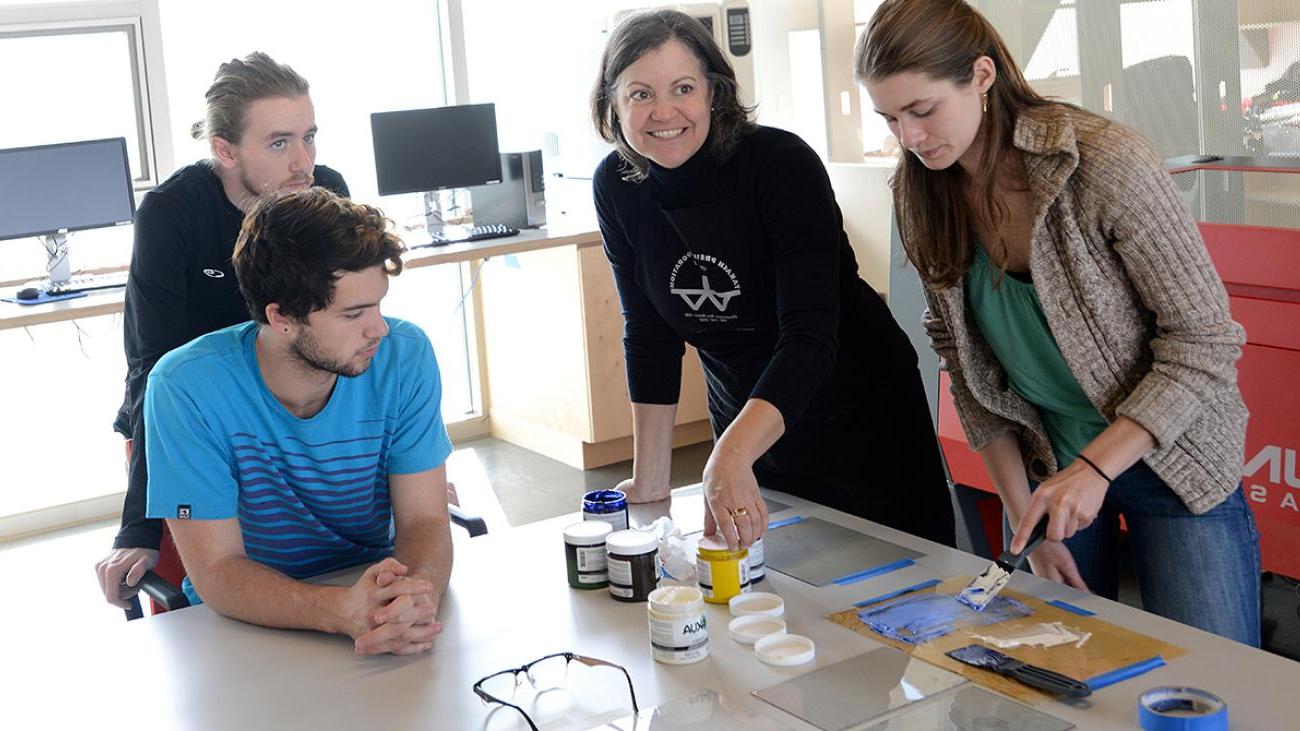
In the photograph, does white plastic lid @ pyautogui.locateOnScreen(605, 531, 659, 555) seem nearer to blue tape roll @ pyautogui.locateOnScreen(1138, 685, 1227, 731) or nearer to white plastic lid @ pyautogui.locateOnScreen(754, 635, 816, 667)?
white plastic lid @ pyautogui.locateOnScreen(754, 635, 816, 667)

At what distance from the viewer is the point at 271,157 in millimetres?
2436

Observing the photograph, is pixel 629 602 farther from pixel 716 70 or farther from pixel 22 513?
pixel 22 513

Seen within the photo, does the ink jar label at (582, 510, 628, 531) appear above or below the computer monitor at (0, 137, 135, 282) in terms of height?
below

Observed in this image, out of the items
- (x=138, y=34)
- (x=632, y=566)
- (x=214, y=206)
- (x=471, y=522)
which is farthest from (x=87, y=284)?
(x=632, y=566)

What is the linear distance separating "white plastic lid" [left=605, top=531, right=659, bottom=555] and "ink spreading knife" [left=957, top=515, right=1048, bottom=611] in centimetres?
40

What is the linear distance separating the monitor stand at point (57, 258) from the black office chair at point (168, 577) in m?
2.53

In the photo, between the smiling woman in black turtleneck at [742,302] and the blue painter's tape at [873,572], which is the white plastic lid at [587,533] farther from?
the blue painter's tape at [873,572]

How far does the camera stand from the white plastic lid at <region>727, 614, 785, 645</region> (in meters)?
1.62

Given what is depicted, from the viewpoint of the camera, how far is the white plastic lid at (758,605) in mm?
1659

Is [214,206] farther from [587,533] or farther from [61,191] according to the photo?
[61,191]

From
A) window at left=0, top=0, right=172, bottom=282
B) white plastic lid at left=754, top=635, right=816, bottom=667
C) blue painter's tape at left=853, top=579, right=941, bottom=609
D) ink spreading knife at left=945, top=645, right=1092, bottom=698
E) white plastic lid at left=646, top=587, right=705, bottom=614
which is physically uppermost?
window at left=0, top=0, right=172, bottom=282

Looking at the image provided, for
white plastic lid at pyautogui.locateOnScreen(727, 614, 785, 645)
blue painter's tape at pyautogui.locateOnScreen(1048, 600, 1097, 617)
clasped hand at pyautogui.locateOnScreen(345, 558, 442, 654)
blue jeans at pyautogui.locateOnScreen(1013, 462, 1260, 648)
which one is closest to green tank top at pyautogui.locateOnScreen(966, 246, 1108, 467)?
blue jeans at pyautogui.locateOnScreen(1013, 462, 1260, 648)

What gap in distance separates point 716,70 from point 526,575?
81cm

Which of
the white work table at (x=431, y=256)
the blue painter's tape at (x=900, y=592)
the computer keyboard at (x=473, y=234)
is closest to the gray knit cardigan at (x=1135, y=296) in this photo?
the blue painter's tape at (x=900, y=592)
